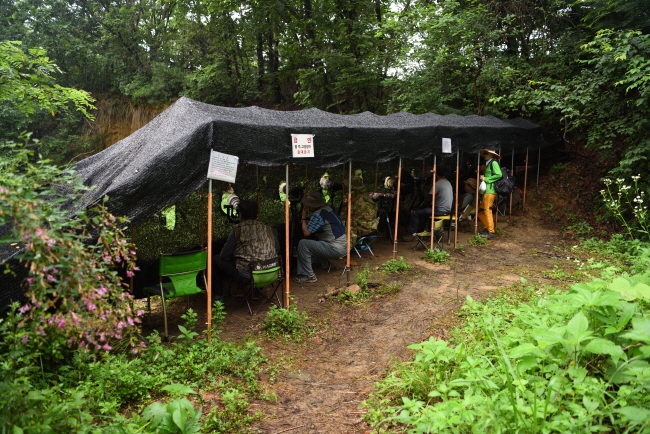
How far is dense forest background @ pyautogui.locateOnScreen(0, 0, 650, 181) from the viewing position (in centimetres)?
919

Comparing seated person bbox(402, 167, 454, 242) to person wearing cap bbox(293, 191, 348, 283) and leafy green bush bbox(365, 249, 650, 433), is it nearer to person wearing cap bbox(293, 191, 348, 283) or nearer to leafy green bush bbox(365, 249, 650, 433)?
person wearing cap bbox(293, 191, 348, 283)

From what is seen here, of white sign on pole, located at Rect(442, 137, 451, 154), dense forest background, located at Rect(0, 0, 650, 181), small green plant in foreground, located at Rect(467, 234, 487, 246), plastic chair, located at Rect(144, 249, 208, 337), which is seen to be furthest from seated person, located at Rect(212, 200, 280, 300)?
small green plant in foreground, located at Rect(467, 234, 487, 246)

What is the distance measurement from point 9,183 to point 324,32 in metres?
13.7

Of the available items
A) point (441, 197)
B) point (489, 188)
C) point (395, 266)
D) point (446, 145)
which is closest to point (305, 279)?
point (395, 266)

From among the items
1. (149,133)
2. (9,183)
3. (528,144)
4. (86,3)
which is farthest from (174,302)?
(86,3)

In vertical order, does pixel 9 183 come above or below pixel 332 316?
above

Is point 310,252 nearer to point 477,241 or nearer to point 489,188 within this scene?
point 477,241

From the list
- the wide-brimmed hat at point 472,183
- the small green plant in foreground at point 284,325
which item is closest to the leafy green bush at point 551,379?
the small green plant in foreground at point 284,325

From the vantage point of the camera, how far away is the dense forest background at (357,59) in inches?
362

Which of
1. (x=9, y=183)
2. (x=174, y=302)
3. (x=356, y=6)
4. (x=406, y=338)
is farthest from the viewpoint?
(x=356, y=6)

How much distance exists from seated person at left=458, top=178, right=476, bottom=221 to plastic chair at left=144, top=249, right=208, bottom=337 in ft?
19.8

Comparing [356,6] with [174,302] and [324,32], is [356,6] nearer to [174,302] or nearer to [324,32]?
[324,32]

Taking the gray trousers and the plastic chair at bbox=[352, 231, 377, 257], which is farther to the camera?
the plastic chair at bbox=[352, 231, 377, 257]

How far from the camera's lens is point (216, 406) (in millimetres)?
3234
